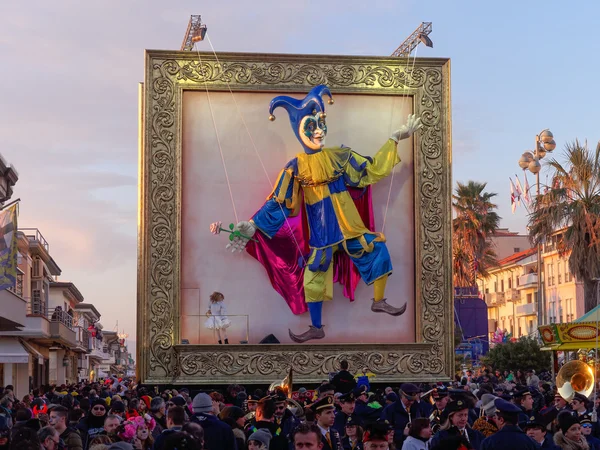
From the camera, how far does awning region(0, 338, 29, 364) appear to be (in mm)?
35125

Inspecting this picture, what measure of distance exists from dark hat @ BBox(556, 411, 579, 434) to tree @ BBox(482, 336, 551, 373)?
26020 millimetres

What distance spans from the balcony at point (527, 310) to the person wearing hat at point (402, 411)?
59.1m

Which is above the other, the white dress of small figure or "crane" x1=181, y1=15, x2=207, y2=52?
"crane" x1=181, y1=15, x2=207, y2=52

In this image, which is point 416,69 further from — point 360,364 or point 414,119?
point 360,364

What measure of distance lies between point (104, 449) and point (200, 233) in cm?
1471

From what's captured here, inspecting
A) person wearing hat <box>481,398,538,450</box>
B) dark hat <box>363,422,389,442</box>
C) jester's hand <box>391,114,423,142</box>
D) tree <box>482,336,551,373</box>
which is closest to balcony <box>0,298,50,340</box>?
tree <box>482,336,551,373</box>

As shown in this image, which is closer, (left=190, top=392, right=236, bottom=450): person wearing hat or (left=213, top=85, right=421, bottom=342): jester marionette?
(left=190, top=392, right=236, bottom=450): person wearing hat

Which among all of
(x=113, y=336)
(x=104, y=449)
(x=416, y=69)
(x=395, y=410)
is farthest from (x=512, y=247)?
(x=104, y=449)

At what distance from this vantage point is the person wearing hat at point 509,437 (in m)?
7.88

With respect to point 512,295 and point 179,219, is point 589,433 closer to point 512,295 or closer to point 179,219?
point 179,219

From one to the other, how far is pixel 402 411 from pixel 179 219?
10.1m

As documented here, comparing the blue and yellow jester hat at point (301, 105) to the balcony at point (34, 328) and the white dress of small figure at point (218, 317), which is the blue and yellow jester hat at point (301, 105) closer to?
the white dress of small figure at point (218, 317)

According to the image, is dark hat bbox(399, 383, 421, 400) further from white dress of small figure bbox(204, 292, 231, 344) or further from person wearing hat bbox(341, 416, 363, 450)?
white dress of small figure bbox(204, 292, 231, 344)

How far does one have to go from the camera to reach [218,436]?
8.66 meters
